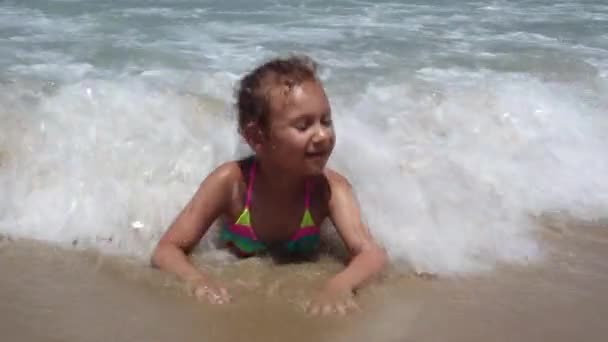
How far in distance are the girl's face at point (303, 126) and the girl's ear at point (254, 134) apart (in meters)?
0.06

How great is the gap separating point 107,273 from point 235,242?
20.8 inches

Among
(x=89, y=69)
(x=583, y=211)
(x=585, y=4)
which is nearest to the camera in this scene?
(x=583, y=211)

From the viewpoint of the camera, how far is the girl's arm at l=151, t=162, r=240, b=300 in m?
Answer: 3.04

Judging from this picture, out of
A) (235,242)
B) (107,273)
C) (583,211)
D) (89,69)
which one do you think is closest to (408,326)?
(235,242)

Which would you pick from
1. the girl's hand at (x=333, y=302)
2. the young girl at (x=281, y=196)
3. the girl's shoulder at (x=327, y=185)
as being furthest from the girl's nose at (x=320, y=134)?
the girl's hand at (x=333, y=302)

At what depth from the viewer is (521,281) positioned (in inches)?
119

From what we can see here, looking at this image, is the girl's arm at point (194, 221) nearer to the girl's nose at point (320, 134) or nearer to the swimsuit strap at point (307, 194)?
the swimsuit strap at point (307, 194)

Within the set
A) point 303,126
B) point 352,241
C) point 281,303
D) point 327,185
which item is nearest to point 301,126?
point 303,126

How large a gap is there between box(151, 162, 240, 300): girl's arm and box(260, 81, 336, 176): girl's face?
29 centimetres

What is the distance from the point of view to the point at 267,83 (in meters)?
3.04

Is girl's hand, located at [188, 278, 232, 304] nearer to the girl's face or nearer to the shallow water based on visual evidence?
the shallow water

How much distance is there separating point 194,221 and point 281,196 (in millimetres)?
360

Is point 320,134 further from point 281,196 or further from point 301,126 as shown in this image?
point 281,196

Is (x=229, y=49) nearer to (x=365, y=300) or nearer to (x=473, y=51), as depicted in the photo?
(x=473, y=51)
